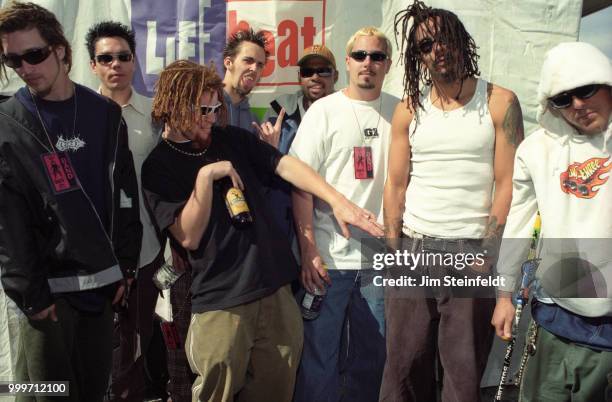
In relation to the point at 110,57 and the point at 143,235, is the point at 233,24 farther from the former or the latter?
the point at 143,235

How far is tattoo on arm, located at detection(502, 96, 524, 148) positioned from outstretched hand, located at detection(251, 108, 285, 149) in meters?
1.51

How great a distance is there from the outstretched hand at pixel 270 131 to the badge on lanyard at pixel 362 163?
0.60m

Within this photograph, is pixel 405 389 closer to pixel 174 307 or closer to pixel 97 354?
pixel 174 307

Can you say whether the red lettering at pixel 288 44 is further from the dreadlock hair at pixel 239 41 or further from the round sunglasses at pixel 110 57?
the round sunglasses at pixel 110 57

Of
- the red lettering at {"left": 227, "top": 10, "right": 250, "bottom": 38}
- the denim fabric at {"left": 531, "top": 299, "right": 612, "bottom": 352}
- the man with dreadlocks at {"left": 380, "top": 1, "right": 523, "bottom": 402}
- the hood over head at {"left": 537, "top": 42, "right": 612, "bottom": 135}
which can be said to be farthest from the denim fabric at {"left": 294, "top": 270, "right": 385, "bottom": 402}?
the red lettering at {"left": 227, "top": 10, "right": 250, "bottom": 38}

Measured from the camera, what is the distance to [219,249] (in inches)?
118

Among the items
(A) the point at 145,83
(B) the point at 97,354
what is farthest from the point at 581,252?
(A) the point at 145,83

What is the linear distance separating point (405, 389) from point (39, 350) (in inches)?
76.9

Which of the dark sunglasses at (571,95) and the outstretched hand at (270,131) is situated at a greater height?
the dark sunglasses at (571,95)

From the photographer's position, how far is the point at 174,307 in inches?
137

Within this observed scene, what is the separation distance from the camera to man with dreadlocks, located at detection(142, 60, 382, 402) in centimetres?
298

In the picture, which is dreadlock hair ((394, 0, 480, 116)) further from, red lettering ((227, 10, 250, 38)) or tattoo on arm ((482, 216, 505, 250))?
red lettering ((227, 10, 250, 38))

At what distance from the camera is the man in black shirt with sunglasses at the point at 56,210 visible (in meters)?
2.77

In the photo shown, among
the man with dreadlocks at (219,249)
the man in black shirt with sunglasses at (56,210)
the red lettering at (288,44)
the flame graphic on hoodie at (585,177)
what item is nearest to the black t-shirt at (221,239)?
the man with dreadlocks at (219,249)
